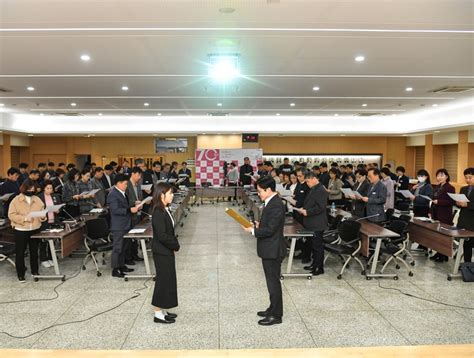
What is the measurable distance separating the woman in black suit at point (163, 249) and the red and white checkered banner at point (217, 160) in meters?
11.7

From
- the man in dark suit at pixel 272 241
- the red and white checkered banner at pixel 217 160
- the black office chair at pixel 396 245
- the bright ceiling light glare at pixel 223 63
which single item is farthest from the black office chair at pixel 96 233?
the red and white checkered banner at pixel 217 160

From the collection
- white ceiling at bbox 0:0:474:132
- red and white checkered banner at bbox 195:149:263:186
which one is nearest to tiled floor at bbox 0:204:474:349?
white ceiling at bbox 0:0:474:132

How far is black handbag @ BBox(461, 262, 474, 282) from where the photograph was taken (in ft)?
18.4

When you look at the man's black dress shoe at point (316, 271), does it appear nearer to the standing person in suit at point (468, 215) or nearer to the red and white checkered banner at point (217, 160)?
the standing person in suit at point (468, 215)

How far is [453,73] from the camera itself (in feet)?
22.9

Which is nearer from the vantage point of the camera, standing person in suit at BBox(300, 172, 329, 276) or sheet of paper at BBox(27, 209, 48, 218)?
sheet of paper at BBox(27, 209, 48, 218)

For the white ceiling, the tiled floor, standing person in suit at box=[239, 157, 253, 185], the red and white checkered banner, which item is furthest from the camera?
the red and white checkered banner

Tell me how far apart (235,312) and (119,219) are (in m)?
2.49

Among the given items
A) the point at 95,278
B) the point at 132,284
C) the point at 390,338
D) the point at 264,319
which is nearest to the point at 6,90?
the point at 95,278

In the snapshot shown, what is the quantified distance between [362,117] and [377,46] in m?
10.8

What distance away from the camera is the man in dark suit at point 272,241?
4059 mm

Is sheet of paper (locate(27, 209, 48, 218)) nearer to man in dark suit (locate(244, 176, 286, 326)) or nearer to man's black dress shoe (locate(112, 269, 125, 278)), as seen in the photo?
man's black dress shoe (locate(112, 269, 125, 278))

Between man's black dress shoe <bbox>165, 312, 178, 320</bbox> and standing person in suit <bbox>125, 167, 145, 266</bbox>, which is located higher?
standing person in suit <bbox>125, 167, 145, 266</bbox>

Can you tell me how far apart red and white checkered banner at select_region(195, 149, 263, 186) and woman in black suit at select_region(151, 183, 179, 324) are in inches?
460
